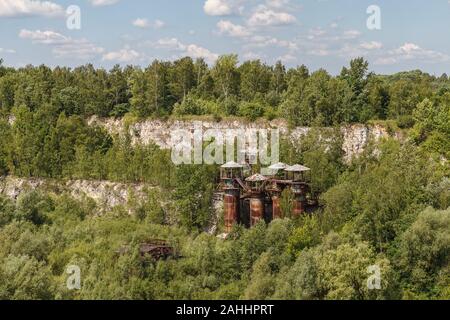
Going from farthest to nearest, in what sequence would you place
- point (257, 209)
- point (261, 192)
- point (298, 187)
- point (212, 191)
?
point (212, 191), point (261, 192), point (257, 209), point (298, 187)

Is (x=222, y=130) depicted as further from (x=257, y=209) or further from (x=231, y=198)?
(x=257, y=209)

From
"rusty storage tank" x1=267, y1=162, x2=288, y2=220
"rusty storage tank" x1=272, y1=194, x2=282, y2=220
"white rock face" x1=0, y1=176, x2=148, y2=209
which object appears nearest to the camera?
"rusty storage tank" x1=272, y1=194, x2=282, y2=220

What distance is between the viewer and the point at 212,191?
4400 centimetres

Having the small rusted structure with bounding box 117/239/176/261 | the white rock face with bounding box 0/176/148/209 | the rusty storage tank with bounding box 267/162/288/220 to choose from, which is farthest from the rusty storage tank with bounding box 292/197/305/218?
the white rock face with bounding box 0/176/148/209

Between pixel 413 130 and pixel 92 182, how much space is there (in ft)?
88.3

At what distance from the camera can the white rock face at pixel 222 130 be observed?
46.1m

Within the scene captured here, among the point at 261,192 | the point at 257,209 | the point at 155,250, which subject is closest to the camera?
the point at 155,250

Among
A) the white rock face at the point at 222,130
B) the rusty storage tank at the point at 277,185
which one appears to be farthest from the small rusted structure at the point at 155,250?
the white rock face at the point at 222,130

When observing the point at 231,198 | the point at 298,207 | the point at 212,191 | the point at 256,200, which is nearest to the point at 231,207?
the point at 231,198

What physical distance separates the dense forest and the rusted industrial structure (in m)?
1.09

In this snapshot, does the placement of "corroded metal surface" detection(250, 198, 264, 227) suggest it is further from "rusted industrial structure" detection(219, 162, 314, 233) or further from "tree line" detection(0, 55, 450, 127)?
"tree line" detection(0, 55, 450, 127)

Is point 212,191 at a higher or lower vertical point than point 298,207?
Answer: higher

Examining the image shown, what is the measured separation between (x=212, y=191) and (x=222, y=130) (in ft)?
27.3

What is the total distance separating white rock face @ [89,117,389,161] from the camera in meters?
46.1
